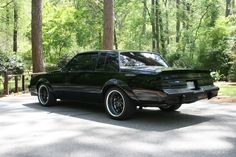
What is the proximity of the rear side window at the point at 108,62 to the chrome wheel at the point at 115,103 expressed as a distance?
54 cm

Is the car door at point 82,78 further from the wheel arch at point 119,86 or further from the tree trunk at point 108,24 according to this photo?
the tree trunk at point 108,24

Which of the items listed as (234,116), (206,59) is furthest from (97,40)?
(234,116)

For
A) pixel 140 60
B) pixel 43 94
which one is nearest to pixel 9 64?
pixel 43 94

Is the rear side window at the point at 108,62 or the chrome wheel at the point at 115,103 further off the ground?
the rear side window at the point at 108,62

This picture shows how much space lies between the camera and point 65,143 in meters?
6.00

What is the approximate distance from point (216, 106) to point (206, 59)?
14.4 m

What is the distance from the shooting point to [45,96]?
10273 mm

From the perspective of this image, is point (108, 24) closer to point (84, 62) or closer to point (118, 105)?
point (84, 62)

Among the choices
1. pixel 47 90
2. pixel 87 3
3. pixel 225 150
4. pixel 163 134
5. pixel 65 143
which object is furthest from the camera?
pixel 87 3

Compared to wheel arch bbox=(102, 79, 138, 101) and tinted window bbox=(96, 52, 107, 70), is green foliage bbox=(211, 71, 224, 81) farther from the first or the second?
wheel arch bbox=(102, 79, 138, 101)

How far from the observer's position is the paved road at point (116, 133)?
5.46 m

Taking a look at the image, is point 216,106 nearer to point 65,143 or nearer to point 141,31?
point 65,143

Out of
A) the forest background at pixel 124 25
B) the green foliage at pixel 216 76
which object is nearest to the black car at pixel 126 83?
the green foliage at pixel 216 76

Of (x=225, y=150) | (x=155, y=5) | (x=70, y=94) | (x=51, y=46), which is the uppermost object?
(x=155, y=5)
